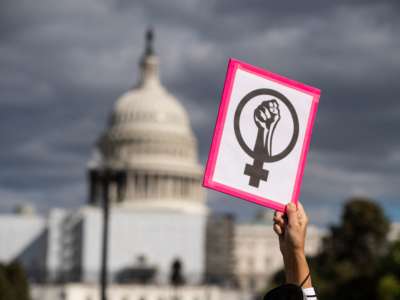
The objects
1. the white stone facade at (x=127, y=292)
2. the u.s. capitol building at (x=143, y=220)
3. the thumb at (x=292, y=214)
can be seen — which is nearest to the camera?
the thumb at (x=292, y=214)

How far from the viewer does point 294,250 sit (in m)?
5.55

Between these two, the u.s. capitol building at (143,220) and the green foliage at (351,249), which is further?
the u.s. capitol building at (143,220)

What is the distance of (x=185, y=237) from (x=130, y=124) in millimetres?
21633

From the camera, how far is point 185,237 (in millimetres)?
132000

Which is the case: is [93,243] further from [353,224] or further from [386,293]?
[386,293]

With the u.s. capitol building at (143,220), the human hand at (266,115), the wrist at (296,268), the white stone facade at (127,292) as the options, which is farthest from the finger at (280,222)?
the u.s. capitol building at (143,220)

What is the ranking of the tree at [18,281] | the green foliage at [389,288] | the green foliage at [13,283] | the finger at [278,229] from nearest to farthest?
the finger at [278,229] < the green foliage at [389,288] < the green foliage at [13,283] < the tree at [18,281]

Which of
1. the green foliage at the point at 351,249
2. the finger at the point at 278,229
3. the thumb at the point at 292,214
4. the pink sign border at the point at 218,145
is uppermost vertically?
the pink sign border at the point at 218,145

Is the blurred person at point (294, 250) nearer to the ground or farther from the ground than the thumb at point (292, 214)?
nearer to the ground

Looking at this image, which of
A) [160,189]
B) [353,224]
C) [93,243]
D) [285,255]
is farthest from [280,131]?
[160,189]

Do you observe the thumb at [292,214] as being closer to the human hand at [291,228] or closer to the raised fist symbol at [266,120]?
the human hand at [291,228]

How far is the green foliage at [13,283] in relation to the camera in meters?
65.4

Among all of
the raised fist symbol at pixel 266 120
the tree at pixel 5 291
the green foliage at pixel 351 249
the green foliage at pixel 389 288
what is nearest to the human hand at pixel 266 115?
the raised fist symbol at pixel 266 120

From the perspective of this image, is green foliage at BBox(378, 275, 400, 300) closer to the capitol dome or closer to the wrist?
the wrist
